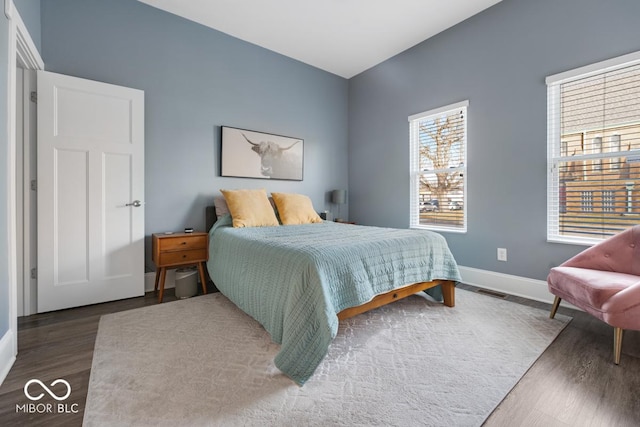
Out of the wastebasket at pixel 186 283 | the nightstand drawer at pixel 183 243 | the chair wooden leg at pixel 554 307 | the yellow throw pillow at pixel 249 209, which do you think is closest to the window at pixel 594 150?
the chair wooden leg at pixel 554 307

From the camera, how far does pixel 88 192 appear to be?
8.37 feet

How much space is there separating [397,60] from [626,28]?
229 centimetres

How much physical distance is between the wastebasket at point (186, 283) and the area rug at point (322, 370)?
0.40 m

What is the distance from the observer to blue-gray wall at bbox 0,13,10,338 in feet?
5.14

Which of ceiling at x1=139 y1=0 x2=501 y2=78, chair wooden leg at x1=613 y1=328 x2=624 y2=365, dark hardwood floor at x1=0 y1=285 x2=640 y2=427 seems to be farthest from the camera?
ceiling at x1=139 y1=0 x2=501 y2=78

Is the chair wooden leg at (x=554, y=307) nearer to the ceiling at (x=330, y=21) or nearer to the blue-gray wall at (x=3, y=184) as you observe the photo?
the ceiling at (x=330, y=21)

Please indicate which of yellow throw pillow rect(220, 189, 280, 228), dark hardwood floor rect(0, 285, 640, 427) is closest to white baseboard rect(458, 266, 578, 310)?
dark hardwood floor rect(0, 285, 640, 427)

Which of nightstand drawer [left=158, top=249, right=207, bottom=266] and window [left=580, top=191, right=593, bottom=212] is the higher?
window [left=580, top=191, right=593, bottom=212]

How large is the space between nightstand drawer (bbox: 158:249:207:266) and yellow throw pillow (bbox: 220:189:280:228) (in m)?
0.45

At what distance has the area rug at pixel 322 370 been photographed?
126 cm

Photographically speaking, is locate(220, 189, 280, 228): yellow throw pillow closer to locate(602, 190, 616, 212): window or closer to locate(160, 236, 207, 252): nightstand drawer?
locate(160, 236, 207, 252): nightstand drawer

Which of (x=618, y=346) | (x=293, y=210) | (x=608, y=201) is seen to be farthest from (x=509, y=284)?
(x=293, y=210)

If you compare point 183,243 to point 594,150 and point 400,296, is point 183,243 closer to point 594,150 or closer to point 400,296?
point 400,296

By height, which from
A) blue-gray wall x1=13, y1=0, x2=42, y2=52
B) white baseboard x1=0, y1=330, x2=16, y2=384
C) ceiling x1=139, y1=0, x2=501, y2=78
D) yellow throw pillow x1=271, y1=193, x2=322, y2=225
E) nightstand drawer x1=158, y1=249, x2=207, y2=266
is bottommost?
white baseboard x1=0, y1=330, x2=16, y2=384
